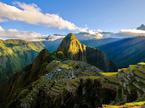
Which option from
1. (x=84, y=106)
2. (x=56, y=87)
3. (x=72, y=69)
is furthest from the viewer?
(x=72, y=69)

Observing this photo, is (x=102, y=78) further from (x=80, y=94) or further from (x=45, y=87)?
(x=45, y=87)

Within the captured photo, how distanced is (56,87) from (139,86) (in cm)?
3970

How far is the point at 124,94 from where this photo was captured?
128125 mm

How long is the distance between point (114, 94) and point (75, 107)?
16889 millimetres

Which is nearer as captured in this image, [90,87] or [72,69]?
[90,87]

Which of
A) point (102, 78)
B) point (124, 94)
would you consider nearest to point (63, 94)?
point (102, 78)

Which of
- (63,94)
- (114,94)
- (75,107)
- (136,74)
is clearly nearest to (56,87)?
(63,94)

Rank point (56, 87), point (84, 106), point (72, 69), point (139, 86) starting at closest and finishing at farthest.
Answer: point (139, 86), point (84, 106), point (56, 87), point (72, 69)

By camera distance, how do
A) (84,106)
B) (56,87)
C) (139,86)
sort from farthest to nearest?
(56,87)
(84,106)
(139,86)

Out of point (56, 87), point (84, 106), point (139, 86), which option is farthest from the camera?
point (56, 87)

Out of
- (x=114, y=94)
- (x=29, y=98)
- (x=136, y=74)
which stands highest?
(x=136, y=74)

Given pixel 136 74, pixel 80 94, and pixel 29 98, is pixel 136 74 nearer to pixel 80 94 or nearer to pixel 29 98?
pixel 80 94

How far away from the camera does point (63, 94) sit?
14400 centimetres

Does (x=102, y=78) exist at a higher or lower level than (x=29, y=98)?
higher
